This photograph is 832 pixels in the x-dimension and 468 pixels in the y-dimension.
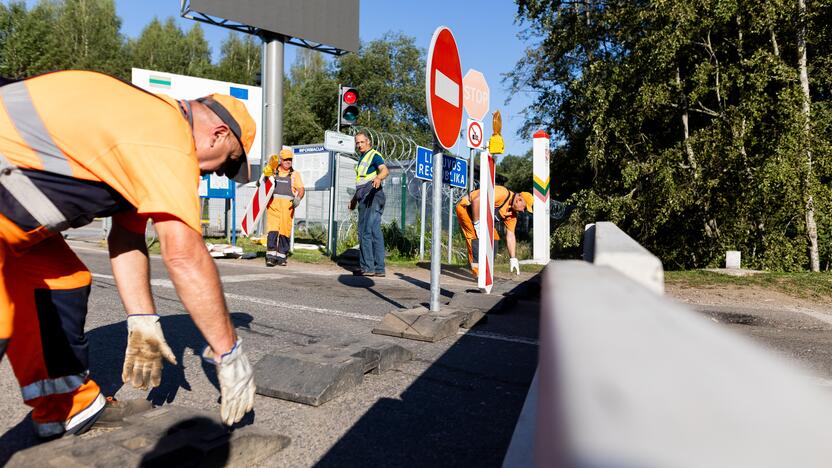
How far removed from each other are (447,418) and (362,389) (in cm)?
55

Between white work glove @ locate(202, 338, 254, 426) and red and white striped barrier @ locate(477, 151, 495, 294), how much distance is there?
414cm

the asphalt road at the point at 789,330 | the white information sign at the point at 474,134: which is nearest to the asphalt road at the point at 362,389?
the asphalt road at the point at 789,330

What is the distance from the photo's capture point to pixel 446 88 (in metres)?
4.80

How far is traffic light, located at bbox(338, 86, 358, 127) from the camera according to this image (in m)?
12.5

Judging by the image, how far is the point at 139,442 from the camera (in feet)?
6.81

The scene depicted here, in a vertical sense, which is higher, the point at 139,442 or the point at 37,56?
the point at 37,56

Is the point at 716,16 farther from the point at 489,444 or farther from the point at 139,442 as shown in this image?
the point at 139,442

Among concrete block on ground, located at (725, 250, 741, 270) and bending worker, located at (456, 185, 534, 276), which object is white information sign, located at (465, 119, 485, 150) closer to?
bending worker, located at (456, 185, 534, 276)

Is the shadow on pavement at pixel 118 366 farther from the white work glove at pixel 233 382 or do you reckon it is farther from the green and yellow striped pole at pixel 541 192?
the green and yellow striped pole at pixel 541 192

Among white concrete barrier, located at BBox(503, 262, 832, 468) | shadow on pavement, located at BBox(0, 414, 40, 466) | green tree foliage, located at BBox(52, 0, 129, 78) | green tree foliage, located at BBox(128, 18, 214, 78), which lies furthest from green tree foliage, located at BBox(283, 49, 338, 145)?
white concrete barrier, located at BBox(503, 262, 832, 468)

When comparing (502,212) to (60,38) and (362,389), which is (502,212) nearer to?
(362,389)

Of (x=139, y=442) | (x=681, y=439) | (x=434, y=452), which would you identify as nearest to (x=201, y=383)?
(x=139, y=442)

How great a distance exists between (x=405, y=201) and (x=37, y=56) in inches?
1544

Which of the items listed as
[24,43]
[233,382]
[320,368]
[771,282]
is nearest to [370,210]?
[771,282]
